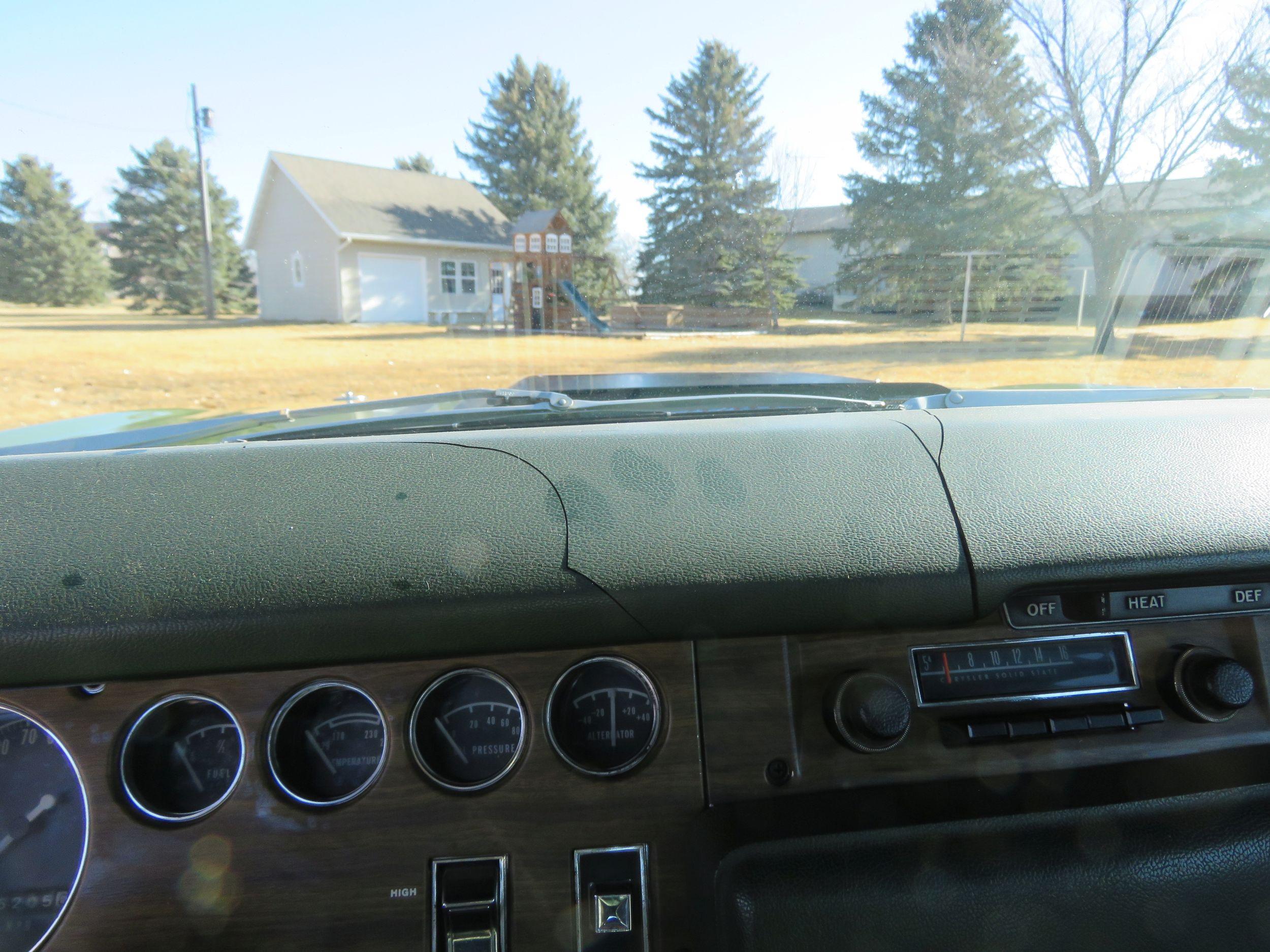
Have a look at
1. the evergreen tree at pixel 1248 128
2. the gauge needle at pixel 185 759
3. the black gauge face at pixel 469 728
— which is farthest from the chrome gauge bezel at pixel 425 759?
the evergreen tree at pixel 1248 128

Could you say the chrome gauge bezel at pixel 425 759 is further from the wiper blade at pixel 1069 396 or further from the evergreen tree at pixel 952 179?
the evergreen tree at pixel 952 179

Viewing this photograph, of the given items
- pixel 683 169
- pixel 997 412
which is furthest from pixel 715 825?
pixel 683 169

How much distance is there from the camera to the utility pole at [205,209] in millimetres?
2219

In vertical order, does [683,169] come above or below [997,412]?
above

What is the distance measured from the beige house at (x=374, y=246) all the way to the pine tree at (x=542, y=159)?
100 mm

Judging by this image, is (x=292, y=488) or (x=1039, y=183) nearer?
(x=292, y=488)

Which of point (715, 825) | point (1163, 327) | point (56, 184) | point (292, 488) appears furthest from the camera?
point (1163, 327)

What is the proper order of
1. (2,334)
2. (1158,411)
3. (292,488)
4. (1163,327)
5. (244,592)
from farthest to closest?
(1163,327)
(2,334)
(1158,411)
(292,488)
(244,592)

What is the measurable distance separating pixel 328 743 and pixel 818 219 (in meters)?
1.82

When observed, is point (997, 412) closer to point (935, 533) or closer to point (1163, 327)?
point (935, 533)

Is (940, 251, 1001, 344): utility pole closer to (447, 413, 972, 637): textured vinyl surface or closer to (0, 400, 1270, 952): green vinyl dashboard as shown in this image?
(0, 400, 1270, 952): green vinyl dashboard

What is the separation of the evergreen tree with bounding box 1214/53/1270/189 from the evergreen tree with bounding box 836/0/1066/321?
1.49 feet

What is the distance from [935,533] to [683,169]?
1.26 metres

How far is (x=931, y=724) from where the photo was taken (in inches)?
69.2
